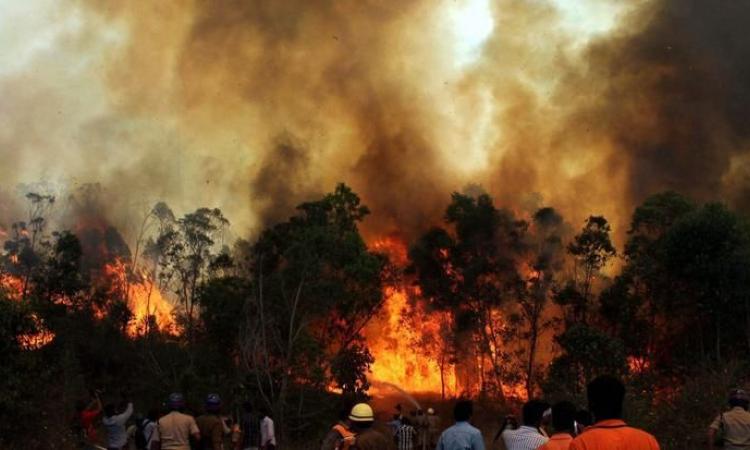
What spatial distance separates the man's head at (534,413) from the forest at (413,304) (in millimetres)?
22393

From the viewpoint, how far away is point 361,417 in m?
6.77

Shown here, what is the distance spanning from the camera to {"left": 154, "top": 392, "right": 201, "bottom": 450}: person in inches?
358

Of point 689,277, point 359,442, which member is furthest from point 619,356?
point 359,442

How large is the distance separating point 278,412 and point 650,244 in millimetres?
20628

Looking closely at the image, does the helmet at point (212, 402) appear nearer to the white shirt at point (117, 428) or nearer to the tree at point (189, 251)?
the white shirt at point (117, 428)

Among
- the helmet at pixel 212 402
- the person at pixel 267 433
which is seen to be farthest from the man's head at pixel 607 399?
the person at pixel 267 433

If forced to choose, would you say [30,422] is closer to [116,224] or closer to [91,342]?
[91,342]

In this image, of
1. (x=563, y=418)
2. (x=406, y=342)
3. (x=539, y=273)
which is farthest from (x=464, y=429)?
(x=406, y=342)

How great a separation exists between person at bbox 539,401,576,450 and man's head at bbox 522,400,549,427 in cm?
84

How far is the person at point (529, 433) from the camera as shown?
695cm

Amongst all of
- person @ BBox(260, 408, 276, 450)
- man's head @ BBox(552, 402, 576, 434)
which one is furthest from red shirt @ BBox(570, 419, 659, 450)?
person @ BBox(260, 408, 276, 450)

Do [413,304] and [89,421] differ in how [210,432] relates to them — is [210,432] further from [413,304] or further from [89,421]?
[413,304]

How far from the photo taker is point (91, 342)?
1812 inches

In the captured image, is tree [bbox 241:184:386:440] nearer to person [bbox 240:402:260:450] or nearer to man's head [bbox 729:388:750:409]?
person [bbox 240:402:260:450]
